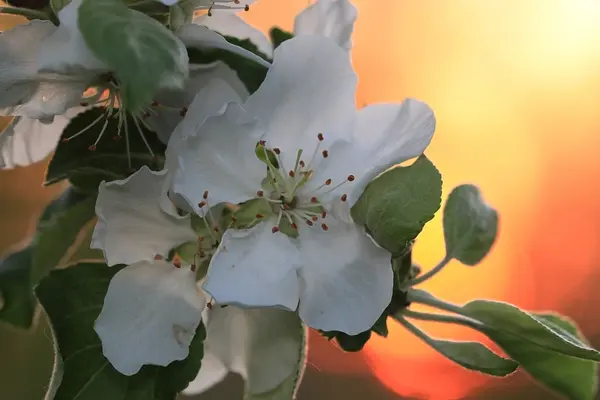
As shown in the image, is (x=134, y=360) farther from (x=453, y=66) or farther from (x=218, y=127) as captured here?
(x=453, y=66)

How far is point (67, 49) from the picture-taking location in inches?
14.3

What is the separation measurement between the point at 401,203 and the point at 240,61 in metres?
0.14

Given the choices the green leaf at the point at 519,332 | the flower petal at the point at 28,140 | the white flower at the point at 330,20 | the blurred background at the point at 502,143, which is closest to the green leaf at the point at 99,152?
the flower petal at the point at 28,140

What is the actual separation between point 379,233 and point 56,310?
19 cm

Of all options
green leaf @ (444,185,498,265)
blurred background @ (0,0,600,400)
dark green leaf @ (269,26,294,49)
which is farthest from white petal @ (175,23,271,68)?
blurred background @ (0,0,600,400)

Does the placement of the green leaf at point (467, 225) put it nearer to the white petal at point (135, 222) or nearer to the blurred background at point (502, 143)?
the white petal at point (135, 222)

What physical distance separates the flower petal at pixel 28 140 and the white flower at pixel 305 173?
130 millimetres

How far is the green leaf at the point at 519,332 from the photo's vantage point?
0.45m

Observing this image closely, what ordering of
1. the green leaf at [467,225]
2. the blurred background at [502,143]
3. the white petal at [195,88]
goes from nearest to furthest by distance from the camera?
the white petal at [195,88] < the green leaf at [467,225] < the blurred background at [502,143]

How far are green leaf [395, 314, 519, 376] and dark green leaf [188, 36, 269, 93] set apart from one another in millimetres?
180

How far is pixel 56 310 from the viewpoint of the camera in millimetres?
438

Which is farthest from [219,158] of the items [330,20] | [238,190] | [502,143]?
[502,143]

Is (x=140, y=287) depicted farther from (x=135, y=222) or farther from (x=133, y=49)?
(x=133, y=49)

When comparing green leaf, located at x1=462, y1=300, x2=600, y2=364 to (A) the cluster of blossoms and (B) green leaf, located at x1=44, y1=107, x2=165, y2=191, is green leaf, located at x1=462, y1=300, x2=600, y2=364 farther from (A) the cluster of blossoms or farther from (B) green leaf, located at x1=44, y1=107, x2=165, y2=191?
(B) green leaf, located at x1=44, y1=107, x2=165, y2=191
